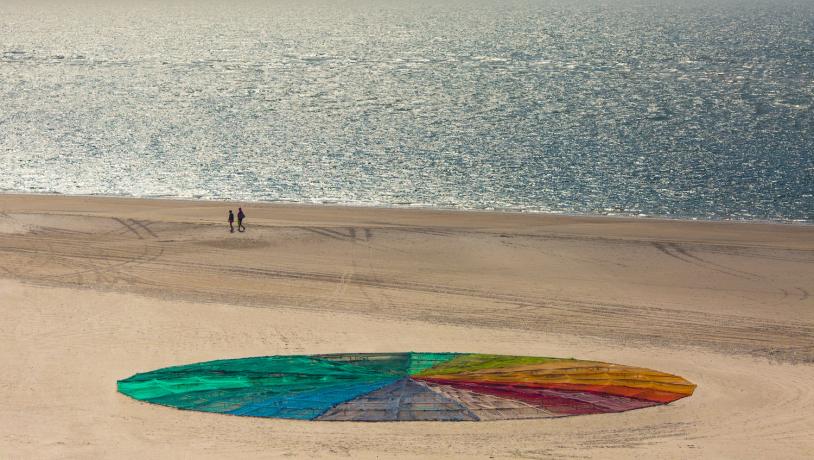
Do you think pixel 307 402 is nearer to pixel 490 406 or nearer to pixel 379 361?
pixel 379 361

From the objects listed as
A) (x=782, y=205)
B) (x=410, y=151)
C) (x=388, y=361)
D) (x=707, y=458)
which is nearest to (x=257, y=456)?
(x=388, y=361)

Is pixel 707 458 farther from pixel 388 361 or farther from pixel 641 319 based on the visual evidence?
pixel 641 319

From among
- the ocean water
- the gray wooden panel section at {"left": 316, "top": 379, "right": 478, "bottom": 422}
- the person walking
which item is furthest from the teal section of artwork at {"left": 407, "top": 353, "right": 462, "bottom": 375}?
the ocean water

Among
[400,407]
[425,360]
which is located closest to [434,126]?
[425,360]

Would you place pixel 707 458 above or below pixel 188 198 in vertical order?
below

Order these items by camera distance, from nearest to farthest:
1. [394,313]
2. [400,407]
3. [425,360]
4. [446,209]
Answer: [400,407]
[425,360]
[394,313]
[446,209]

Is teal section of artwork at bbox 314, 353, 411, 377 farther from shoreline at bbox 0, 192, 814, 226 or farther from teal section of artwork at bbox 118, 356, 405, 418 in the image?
shoreline at bbox 0, 192, 814, 226

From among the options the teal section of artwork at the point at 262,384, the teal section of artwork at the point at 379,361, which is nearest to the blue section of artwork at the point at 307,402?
the teal section of artwork at the point at 262,384

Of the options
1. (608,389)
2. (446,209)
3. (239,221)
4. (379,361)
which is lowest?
(608,389)
